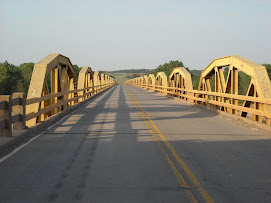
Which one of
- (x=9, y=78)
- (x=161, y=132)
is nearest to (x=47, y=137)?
(x=161, y=132)

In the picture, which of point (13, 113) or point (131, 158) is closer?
point (131, 158)

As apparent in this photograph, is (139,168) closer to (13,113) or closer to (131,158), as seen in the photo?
(131,158)

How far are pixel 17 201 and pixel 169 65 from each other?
177 m

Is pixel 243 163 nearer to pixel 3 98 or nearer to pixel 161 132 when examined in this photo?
pixel 161 132

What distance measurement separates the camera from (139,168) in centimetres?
602

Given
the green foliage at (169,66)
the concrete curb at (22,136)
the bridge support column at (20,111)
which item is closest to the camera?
the concrete curb at (22,136)

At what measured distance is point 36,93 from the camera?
36.8 ft

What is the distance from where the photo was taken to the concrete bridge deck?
15.2 ft

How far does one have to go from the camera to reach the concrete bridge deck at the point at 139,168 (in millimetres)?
4641

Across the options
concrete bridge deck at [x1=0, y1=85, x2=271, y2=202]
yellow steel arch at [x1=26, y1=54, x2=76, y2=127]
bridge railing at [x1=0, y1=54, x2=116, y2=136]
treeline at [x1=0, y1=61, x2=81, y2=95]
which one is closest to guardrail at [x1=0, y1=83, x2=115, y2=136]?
bridge railing at [x1=0, y1=54, x2=116, y2=136]

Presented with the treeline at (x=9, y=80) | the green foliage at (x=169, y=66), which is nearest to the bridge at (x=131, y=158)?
the treeline at (x=9, y=80)

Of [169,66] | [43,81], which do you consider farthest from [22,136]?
[169,66]

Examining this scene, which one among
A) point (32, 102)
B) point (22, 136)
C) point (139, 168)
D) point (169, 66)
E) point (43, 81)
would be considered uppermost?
point (169, 66)

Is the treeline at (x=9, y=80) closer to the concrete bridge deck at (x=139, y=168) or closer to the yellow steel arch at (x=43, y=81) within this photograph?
the yellow steel arch at (x=43, y=81)
